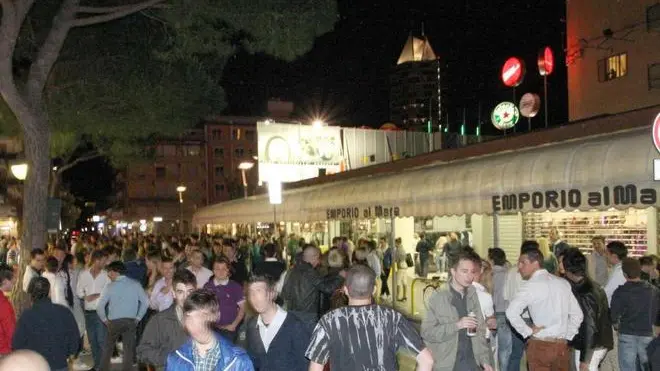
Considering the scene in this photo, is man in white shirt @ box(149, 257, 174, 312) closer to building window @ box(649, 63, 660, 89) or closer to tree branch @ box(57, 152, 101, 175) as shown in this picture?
building window @ box(649, 63, 660, 89)

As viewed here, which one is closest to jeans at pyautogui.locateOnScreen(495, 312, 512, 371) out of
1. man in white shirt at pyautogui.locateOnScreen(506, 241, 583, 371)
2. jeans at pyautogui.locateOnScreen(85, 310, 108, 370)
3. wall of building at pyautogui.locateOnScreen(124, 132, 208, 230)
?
man in white shirt at pyautogui.locateOnScreen(506, 241, 583, 371)

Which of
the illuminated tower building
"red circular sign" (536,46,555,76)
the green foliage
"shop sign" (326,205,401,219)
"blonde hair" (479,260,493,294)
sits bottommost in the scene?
"blonde hair" (479,260,493,294)

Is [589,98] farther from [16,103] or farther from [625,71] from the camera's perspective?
[16,103]

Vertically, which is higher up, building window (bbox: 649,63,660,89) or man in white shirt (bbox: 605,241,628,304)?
building window (bbox: 649,63,660,89)

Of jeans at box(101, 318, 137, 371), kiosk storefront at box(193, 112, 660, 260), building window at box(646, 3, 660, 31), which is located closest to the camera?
jeans at box(101, 318, 137, 371)

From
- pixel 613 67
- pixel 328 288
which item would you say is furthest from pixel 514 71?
pixel 328 288

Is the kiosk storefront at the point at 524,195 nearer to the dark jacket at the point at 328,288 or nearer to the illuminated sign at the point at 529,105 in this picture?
the illuminated sign at the point at 529,105

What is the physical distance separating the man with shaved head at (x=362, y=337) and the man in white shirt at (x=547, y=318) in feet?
9.15

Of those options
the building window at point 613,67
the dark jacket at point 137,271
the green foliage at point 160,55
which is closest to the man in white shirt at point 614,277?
the green foliage at point 160,55

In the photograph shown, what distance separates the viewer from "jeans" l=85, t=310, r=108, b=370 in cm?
1160

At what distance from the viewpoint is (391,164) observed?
812 inches

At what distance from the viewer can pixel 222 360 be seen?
4062mm

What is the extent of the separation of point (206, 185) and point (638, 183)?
303 ft

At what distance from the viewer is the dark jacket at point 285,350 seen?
17.4 feet
